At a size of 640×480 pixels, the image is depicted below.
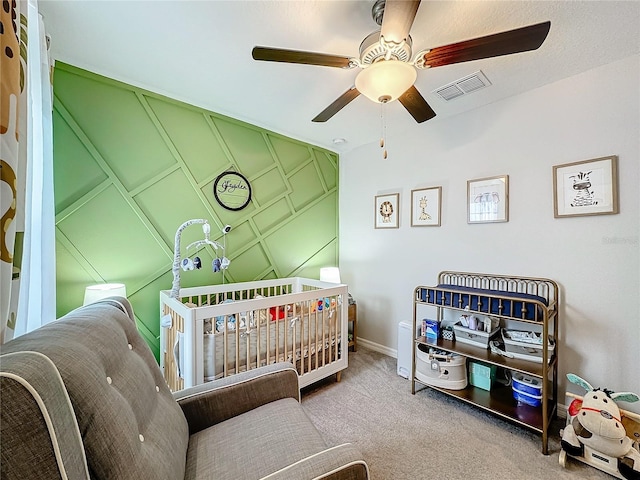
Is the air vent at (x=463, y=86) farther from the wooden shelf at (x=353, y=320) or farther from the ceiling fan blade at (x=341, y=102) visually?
the wooden shelf at (x=353, y=320)

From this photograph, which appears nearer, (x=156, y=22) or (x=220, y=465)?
(x=220, y=465)

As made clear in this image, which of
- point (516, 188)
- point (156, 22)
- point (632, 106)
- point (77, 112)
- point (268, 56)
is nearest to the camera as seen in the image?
point (268, 56)

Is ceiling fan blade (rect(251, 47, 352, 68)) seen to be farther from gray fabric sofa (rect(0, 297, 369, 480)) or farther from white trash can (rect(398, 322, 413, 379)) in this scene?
white trash can (rect(398, 322, 413, 379))

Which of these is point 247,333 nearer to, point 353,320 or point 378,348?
point 353,320

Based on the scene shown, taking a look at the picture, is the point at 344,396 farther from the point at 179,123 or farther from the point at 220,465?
the point at 179,123

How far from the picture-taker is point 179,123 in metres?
2.32

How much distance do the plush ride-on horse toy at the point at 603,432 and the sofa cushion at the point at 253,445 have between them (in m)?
1.55

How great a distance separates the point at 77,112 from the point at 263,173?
149 cm

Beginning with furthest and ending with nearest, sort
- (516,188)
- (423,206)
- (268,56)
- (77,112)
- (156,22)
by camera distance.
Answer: (423,206) < (516,188) < (77,112) < (156,22) < (268,56)

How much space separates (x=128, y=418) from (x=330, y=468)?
1.96 ft

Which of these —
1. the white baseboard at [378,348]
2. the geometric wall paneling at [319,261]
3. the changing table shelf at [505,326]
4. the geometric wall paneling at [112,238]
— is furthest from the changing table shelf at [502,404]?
the geometric wall paneling at [112,238]

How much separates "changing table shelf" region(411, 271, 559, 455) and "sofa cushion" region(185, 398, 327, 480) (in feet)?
4.50

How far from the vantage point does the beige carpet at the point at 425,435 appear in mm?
1477

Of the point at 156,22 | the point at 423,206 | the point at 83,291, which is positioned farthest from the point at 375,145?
the point at 83,291
